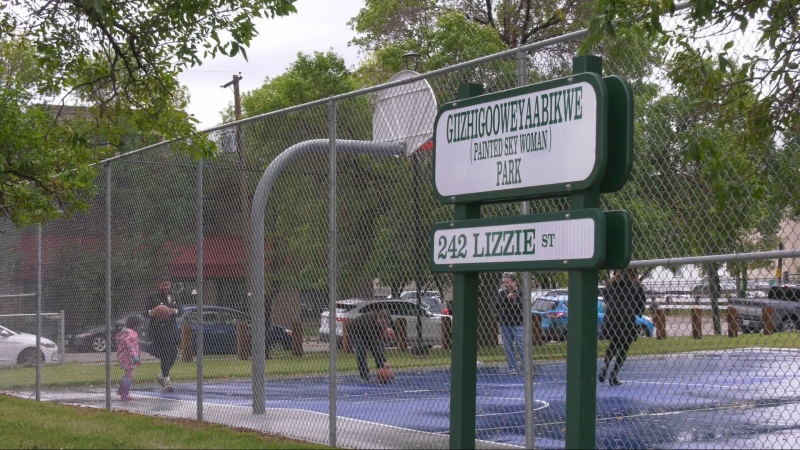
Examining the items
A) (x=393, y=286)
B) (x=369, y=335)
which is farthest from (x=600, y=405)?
(x=393, y=286)

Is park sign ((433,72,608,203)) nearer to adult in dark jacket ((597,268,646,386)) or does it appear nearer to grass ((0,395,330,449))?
adult in dark jacket ((597,268,646,386))

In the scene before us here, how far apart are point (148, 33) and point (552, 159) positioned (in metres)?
6.80

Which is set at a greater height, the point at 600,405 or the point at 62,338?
the point at 62,338

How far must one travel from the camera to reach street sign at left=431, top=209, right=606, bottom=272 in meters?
4.81

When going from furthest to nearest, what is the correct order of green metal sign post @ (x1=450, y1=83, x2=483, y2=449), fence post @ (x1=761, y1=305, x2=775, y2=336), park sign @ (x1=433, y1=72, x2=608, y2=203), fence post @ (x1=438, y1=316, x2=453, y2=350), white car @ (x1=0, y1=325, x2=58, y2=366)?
Answer: white car @ (x1=0, y1=325, x2=58, y2=366) < fence post @ (x1=438, y1=316, x2=453, y2=350) < fence post @ (x1=761, y1=305, x2=775, y2=336) < green metal sign post @ (x1=450, y1=83, x2=483, y2=449) < park sign @ (x1=433, y1=72, x2=608, y2=203)

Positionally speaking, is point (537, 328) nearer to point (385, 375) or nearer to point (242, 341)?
point (385, 375)

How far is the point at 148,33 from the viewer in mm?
Answer: 10773

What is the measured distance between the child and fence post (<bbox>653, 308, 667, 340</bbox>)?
8.56 metres

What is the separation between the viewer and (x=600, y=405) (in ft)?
37.3

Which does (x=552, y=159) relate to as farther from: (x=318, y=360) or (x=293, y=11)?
(x=293, y=11)

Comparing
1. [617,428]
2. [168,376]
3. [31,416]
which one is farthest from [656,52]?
[31,416]

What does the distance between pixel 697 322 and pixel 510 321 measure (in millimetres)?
2197

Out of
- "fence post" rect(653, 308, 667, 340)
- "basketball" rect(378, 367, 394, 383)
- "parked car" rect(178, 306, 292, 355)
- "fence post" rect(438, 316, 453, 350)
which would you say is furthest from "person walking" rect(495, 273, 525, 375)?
"parked car" rect(178, 306, 292, 355)

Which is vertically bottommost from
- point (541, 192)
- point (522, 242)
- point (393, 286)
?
point (393, 286)
